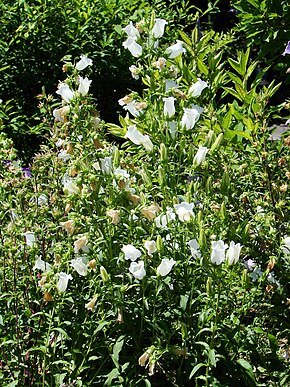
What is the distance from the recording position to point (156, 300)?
2.63 meters

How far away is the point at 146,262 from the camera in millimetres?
2555

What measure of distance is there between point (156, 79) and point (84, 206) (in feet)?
2.04

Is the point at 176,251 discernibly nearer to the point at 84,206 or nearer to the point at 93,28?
the point at 84,206

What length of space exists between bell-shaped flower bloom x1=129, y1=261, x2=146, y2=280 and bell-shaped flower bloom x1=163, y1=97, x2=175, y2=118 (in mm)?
608

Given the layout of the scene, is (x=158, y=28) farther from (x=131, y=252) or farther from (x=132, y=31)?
(x=131, y=252)

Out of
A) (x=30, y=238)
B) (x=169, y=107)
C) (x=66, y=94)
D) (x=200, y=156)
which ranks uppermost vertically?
(x=66, y=94)

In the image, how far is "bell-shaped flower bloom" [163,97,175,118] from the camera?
272 cm

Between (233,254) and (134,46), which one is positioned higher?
(134,46)

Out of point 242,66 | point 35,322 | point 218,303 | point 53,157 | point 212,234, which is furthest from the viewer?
point 242,66

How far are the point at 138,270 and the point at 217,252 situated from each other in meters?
0.28

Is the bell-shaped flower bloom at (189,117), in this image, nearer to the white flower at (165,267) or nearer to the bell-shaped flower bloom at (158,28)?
the bell-shaped flower bloom at (158,28)

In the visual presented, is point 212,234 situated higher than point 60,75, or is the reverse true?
point 212,234

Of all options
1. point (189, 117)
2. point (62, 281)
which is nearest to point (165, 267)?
point (62, 281)

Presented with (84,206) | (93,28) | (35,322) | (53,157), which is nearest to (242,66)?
(53,157)
